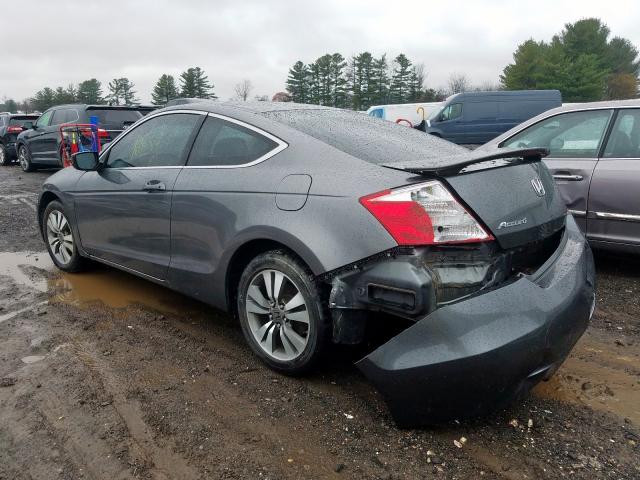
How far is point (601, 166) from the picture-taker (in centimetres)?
452

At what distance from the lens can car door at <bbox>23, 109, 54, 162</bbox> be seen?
46.4 feet

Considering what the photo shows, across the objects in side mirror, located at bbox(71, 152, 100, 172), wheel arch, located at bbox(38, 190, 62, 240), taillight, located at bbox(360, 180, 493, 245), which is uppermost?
side mirror, located at bbox(71, 152, 100, 172)

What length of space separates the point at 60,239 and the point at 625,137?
16.8 ft

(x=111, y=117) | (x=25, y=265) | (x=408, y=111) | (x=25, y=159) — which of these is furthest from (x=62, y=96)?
(x=25, y=265)

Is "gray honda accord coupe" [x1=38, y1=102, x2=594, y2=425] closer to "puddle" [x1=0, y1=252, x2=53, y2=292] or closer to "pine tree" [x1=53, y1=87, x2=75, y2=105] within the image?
"puddle" [x1=0, y1=252, x2=53, y2=292]

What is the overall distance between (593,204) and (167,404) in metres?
3.81

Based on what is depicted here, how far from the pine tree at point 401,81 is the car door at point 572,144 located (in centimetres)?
6380

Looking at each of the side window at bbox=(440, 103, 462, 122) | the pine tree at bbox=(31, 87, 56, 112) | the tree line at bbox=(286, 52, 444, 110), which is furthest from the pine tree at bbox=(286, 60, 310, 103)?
the side window at bbox=(440, 103, 462, 122)

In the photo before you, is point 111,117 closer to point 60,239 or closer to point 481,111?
point 60,239

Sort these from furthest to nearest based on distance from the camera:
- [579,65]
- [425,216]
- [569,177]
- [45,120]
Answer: [579,65], [45,120], [569,177], [425,216]

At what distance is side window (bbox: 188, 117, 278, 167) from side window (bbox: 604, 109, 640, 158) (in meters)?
A: 3.21

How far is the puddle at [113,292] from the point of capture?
4.18 metres

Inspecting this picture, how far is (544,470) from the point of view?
7.13 ft

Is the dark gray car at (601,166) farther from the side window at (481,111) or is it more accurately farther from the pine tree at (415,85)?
the pine tree at (415,85)
